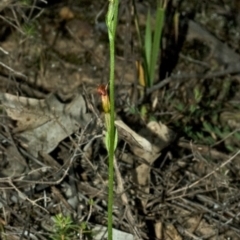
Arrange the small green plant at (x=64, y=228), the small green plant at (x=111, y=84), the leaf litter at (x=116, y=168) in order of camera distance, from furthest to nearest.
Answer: the leaf litter at (x=116, y=168) < the small green plant at (x=64, y=228) < the small green plant at (x=111, y=84)

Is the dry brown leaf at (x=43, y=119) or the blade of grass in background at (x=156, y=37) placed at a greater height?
the blade of grass in background at (x=156, y=37)

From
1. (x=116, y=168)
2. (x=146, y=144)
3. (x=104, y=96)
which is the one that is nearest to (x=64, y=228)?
(x=116, y=168)

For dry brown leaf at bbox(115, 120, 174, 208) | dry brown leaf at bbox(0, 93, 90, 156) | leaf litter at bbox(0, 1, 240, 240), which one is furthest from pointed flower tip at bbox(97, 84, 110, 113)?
dry brown leaf at bbox(0, 93, 90, 156)

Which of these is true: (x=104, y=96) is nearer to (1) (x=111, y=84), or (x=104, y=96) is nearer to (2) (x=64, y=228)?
(1) (x=111, y=84)

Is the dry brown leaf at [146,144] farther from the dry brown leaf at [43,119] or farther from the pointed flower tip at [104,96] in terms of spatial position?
the pointed flower tip at [104,96]

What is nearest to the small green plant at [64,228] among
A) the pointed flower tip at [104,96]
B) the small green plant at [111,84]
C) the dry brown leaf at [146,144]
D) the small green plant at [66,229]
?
the small green plant at [66,229]

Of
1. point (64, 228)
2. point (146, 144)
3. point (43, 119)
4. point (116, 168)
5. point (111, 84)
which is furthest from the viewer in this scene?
point (43, 119)

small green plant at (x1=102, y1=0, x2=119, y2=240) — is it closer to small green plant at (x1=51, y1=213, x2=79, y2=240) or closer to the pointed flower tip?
the pointed flower tip

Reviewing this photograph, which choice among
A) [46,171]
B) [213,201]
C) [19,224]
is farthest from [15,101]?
[213,201]

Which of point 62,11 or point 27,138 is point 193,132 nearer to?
point 27,138

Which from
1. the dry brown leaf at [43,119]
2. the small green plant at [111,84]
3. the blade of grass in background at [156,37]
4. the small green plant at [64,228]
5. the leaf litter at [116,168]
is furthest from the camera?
the blade of grass in background at [156,37]

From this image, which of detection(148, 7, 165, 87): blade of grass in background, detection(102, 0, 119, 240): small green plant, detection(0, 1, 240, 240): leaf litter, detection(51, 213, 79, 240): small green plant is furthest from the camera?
detection(148, 7, 165, 87): blade of grass in background

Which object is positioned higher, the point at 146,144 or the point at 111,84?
the point at 111,84

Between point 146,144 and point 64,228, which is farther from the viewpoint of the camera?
point 146,144
